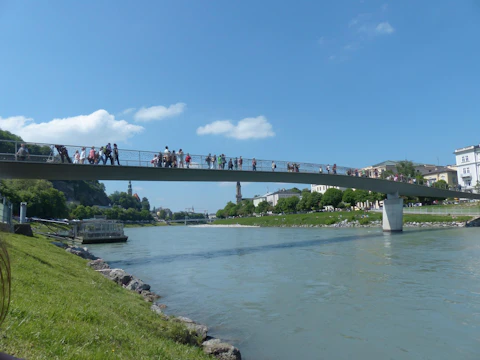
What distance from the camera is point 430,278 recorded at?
15484 millimetres

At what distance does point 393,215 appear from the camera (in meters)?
50.7

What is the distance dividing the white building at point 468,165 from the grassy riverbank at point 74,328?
104 metres

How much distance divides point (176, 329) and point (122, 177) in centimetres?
2221

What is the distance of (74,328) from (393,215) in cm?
5163

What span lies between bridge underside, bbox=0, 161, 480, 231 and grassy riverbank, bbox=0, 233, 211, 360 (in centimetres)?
1667

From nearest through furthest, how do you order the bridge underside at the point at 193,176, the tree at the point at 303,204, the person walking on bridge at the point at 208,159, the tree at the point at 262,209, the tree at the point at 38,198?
the bridge underside at the point at 193,176, the person walking on bridge at the point at 208,159, the tree at the point at 38,198, the tree at the point at 303,204, the tree at the point at 262,209

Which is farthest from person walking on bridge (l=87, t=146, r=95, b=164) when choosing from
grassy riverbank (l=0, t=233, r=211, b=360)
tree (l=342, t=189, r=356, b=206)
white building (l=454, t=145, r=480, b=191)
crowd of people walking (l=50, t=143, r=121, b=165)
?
white building (l=454, t=145, r=480, b=191)

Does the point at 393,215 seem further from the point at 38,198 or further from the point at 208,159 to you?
the point at 38,198

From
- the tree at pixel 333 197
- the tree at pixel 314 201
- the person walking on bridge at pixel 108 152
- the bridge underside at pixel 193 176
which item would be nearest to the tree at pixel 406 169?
the tree at pixel 333 197

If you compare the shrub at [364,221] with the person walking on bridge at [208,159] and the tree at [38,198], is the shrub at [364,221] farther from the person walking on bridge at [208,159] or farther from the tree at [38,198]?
the tree at [38,198]

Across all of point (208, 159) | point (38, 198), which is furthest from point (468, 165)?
point (38, 198)

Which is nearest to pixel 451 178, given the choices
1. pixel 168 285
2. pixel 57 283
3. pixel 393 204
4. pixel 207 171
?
pixel 393 204

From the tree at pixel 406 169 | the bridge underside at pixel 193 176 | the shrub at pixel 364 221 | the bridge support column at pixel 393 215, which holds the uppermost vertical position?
the tree at pixel 406 169

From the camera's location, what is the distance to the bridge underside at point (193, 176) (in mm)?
23880
